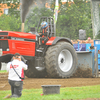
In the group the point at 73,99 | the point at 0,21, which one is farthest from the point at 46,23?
the point at 0,21

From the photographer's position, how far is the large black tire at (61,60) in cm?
1102

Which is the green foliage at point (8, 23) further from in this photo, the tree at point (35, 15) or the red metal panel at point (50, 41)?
the red metal panel at point (50, 41)

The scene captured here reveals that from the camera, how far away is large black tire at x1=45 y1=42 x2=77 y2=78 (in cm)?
1102

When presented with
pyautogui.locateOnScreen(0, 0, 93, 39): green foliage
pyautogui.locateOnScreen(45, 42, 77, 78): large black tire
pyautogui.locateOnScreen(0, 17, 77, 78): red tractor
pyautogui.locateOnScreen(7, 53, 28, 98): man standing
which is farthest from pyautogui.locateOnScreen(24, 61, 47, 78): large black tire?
pyautogui.locateOnScreen(0, 0, 93, 39): green foliage

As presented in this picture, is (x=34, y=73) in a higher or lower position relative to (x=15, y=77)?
lower

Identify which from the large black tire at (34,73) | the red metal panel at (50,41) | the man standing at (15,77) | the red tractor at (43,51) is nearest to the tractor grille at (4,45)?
the red tractor at (43,51)

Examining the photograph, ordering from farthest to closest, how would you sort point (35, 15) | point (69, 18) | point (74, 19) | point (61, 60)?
1. point (69, 18)
2. point (35, 15)
3. point (74, 19)
4. point (61, 60)

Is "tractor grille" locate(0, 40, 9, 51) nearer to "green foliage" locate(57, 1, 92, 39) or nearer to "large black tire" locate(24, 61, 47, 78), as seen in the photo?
"large black tire" locate(24, 61, 47, 78)

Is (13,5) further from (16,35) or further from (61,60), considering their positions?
(16,35)

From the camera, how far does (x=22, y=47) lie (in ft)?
34.7

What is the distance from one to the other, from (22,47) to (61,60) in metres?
2.01

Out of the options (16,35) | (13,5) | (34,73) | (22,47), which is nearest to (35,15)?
(13,5)

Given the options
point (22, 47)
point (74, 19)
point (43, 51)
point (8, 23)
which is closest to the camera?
point (22, 47)

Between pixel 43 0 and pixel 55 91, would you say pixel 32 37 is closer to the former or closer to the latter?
pixel 55 91
